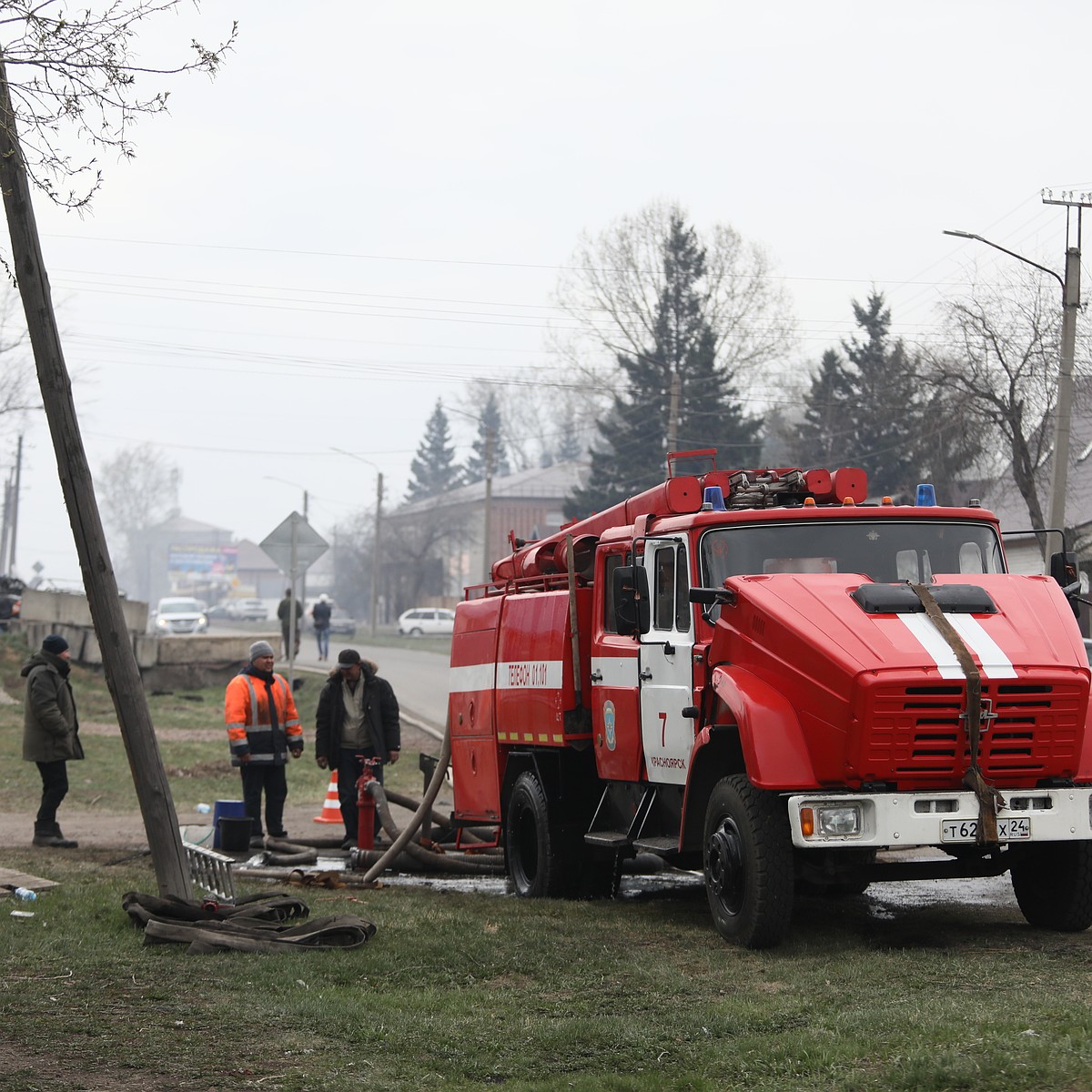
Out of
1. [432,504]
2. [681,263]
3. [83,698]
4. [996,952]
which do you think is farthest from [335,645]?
[996,952]

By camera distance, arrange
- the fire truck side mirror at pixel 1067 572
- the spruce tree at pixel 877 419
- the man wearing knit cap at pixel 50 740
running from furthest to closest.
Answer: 1. the spruce tree at pixel 877 419
2. the man wearing knit cap at pixel 50 740
3. the fire truck side mirror at pixel 1067 572

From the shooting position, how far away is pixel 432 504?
98000mm

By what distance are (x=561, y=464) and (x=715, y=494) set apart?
→ 92365 mm

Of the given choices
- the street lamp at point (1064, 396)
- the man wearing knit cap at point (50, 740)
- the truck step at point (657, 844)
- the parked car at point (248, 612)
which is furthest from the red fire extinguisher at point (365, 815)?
the parked car at point (248, 612)

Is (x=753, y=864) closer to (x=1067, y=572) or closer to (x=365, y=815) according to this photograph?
(x=1067, y=572)

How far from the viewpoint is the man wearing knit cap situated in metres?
13.6

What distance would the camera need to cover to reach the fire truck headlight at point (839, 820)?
26.0ft

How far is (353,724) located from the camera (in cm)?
1438

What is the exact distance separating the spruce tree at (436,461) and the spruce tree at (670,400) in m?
66.4

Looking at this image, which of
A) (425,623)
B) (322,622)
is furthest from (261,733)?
(425,623)

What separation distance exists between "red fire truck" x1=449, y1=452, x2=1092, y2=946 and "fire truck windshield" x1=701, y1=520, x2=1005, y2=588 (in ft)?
0.04

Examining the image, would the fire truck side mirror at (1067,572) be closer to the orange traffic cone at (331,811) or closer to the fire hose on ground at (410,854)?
the fire hose on ground at (410,854)

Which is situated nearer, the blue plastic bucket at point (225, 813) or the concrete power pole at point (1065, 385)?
the blue plastic bucket at point (225, 813)

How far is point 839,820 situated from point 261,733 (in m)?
7.59
